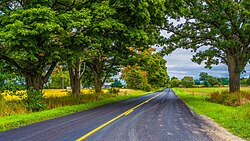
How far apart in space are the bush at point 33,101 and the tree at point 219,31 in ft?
45.3

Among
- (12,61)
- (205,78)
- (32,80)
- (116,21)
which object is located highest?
(116,21)

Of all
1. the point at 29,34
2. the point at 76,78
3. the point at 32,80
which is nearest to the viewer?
the point at 29,34

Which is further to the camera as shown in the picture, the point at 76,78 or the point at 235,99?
the point at 76,78

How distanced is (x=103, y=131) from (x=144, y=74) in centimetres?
6614

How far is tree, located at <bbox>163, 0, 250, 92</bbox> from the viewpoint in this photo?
25.8 metres

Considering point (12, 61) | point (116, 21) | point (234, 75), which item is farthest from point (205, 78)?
point (12, 61)

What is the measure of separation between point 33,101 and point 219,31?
1770 centimetres

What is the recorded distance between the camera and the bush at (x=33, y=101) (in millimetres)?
17344

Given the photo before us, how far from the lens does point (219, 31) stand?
26453mm

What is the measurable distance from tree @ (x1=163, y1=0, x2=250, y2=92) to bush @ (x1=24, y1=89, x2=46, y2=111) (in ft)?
45.3

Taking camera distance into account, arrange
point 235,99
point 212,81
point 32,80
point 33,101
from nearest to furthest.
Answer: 1. point 33,101
2. point 32,80
3. point 235,99
4. point 212,81

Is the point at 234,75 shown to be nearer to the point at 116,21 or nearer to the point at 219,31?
the point at 219,31

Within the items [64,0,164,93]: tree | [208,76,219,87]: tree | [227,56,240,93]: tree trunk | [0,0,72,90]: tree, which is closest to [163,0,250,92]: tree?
[227,56,240,93]: tree trunk

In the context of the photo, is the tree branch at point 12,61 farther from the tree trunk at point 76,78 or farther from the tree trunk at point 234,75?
the tree trunk at point 234,75
